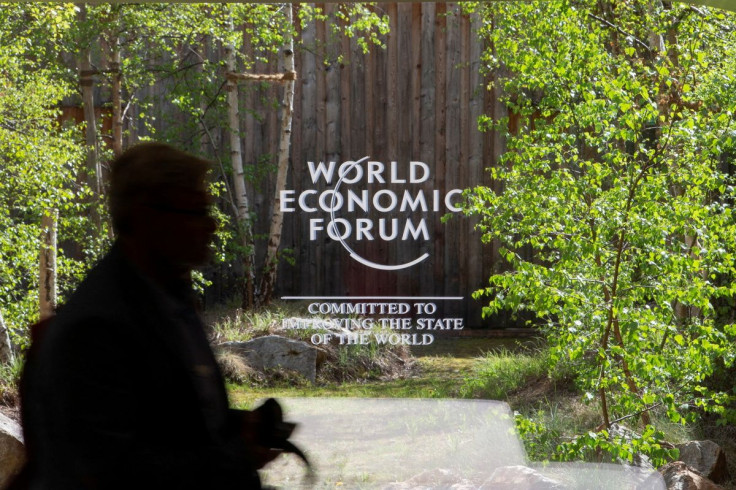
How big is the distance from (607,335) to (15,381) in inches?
97.1

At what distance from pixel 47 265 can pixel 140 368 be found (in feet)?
8.94

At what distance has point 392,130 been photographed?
392cm

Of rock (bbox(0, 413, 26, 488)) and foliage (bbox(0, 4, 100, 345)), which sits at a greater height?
foliage (bbox(0, 4, 100, 345))

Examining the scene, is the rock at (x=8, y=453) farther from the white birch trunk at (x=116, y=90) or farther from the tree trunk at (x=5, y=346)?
the white birch trunk at (x=116, y=90)

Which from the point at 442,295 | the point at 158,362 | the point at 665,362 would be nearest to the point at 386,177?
the point at 442,295

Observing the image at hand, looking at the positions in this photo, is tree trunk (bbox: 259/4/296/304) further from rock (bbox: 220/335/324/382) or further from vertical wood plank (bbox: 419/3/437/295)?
vertical wood plank (bbox: 419/3/437/295)

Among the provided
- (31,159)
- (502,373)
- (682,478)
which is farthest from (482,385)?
(31,159)

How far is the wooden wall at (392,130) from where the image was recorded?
3775 mm

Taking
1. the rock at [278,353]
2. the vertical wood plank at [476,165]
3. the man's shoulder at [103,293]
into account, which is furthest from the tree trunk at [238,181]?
the man's shoulder at [103,293]

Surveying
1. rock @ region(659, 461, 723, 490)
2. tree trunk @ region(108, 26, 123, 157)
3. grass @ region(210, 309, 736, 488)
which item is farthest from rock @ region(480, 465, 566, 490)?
tree trunk @ region(108, 26, 123, 157)

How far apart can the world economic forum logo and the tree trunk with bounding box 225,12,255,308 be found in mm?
168

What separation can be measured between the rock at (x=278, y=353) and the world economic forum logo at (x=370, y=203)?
0.44m

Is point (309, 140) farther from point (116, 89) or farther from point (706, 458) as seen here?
point (706, 458)

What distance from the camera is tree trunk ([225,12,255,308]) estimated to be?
3791 millimetres
